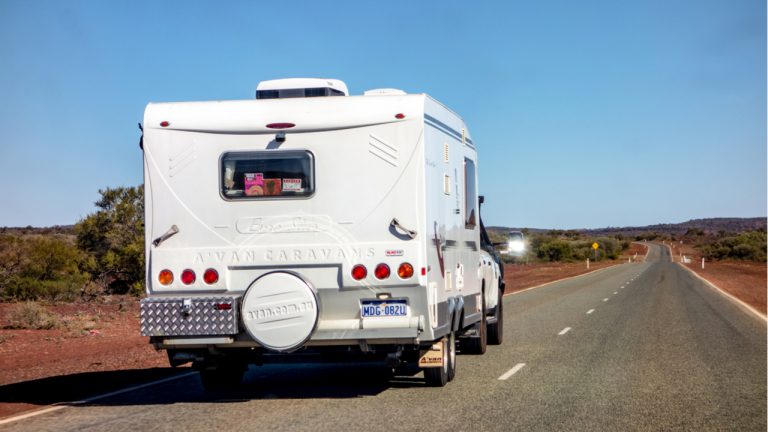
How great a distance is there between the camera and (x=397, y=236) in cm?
991

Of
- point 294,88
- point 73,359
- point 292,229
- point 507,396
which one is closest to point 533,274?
point 73,359

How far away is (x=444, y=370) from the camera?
1136 centimetres

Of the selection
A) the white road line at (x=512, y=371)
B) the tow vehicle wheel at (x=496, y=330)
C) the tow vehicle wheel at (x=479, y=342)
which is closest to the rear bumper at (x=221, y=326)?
the white road line at (x=512, y=371)

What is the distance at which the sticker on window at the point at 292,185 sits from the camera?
1015 cm

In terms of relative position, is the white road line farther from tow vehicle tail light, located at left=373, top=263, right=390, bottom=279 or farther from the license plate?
tow vehicle tail light, located at left=373, top=263, right=390, bottom=279

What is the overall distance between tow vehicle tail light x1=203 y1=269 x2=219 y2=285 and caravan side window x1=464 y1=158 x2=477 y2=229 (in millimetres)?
3901

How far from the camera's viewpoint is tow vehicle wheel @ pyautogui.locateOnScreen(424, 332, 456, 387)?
11.3 meters

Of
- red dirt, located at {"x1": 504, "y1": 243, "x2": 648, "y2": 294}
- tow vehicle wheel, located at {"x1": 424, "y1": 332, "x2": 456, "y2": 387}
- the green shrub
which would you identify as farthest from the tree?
tow vehicle wheel, located at {"x1": 424, "y1": 332, "x2": 456, "y2": 387}

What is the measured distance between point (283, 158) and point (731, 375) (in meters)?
6.92

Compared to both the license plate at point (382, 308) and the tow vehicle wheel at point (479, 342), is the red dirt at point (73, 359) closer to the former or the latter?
the license plate at point (382, 308)

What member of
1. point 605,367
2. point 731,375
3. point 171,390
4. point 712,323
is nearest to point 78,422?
point 171,390

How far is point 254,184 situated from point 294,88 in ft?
4.53

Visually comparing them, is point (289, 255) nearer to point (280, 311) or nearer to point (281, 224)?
point (281, 224)

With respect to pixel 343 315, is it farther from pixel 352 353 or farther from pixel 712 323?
pixel 712 323
